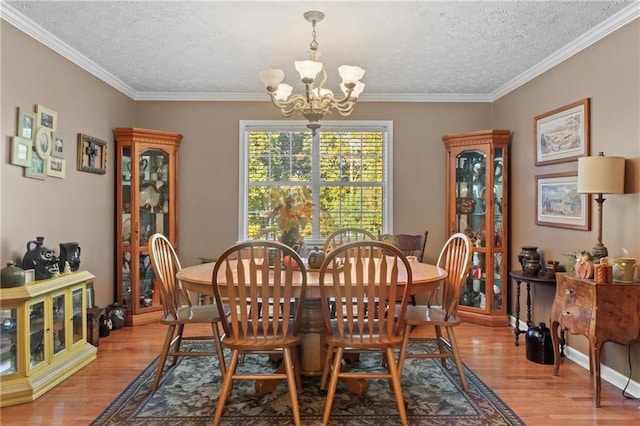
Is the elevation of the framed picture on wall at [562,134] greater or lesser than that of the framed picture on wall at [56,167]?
greater

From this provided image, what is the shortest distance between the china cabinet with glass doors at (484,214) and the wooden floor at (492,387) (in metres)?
0.63

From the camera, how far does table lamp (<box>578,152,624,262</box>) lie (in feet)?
9.02

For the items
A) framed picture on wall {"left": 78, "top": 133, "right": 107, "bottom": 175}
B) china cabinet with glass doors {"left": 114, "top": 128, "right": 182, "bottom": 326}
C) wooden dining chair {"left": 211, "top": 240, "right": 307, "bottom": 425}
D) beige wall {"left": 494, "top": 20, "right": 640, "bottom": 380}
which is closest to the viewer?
wooden dining chair {"left": 211, "top": 240, "right": 307, "bottom": 425}

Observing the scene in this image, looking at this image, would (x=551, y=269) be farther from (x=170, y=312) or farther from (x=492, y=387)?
(x=170, y=312)

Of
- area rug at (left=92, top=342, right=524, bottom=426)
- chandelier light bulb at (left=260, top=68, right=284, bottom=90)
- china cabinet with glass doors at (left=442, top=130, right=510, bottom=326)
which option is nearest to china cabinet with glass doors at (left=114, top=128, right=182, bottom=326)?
area rug at (left=92, top=342, right=524, bottom=426)

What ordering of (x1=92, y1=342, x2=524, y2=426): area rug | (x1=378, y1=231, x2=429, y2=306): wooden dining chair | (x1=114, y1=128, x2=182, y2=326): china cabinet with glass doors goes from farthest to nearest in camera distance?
(x1=378, y1=231, x2=429, y2=306): wooden dining chair
(x1=114, y1=128, x2=182, y2=326): china cabinet with glass doors
(x1=92, y1=342, x2=524, y2=426): area rug

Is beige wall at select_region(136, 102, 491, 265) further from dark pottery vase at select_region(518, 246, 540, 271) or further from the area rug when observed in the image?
the area rug

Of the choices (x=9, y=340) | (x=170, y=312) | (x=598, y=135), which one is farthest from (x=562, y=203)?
(x=9, y=340)

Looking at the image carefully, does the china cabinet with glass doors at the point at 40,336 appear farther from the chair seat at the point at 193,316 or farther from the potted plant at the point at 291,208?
the potted plant at the point at 291,208

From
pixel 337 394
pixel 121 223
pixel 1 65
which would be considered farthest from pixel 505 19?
pixel 121 223

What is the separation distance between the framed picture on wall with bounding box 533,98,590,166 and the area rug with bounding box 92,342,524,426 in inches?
74.8

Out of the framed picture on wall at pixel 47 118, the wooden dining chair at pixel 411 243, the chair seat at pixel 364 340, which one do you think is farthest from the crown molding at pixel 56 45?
the wooden dining chair at pixel 411 243

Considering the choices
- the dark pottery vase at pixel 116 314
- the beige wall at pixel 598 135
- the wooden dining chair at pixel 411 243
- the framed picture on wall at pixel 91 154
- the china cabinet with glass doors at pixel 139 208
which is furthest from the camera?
the wooden dining chair at pixel 411 243

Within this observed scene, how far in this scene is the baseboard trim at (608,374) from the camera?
8.95 ft
